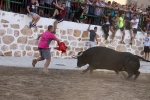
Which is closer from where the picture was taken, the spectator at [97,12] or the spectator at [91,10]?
the spectator at [91,10]

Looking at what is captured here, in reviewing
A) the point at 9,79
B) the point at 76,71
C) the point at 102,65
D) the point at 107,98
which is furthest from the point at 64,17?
the point at 107,98

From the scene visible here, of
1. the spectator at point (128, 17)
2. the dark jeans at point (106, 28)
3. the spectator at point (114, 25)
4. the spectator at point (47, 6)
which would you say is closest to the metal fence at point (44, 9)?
the spectator at point (47, 6)

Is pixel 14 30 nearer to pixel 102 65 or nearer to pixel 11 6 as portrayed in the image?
pixel 11 6

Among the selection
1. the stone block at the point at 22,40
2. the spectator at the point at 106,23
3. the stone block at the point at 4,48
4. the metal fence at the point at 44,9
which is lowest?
the stone block at the point at 4,48

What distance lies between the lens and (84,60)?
12.2 m

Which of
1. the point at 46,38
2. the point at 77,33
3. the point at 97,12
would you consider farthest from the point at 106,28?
the point at 46,38

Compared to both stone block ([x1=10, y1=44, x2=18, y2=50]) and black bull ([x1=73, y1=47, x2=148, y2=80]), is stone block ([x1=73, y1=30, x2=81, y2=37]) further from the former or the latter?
black bull ([x1=73, y1=47, x2=148, y2=80])

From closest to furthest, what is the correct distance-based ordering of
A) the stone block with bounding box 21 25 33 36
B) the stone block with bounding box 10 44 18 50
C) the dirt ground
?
1. the dirt ground
2. the stone block with bounding box 10 44 18 50
3. the stone block with bounding box 21 25 33 36

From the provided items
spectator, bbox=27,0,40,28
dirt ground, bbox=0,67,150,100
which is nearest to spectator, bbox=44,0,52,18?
spectator, bbox=27,0,40,28

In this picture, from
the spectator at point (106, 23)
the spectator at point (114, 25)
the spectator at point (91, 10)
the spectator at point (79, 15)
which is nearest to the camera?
the spectator at point (79, 15)

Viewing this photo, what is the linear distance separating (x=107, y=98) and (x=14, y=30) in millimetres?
8626

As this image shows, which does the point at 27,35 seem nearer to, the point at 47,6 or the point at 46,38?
the point at 47,6

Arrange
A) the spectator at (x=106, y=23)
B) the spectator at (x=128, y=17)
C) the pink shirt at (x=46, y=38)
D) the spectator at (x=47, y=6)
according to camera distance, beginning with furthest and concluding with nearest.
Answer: the spectator at (x=128, y=17)
the spectator at (x=106, y=23)
the spectator at (x=47, y=6)
the pink shirt at (x=46, y=38)

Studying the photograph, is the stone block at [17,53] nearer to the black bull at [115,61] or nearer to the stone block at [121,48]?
the black bull at [115,61]
